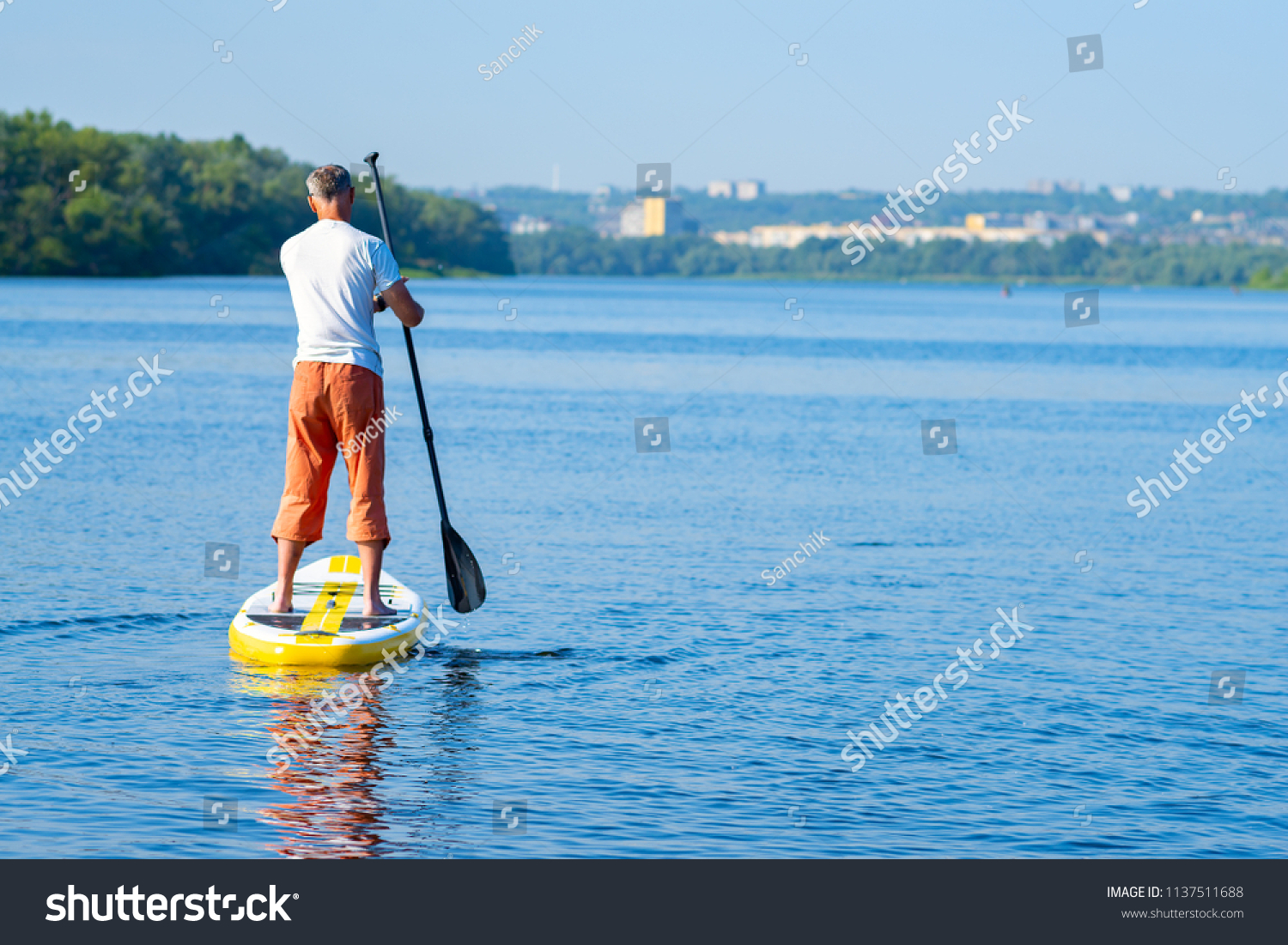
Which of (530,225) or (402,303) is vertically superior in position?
(530,225)

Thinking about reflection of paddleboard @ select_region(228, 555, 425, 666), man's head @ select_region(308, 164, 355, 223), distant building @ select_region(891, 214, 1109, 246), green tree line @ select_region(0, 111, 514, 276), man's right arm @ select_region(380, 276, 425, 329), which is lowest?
reflection of paddleboard @ select_region(228, 555, 425, 666)

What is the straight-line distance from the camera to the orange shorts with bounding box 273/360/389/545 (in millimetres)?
8883

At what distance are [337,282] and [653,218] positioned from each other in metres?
74.7

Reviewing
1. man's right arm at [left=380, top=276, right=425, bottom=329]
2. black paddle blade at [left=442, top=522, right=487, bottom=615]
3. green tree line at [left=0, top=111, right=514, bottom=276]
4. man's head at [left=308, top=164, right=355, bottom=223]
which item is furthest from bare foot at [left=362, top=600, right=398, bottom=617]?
green tree line at [left=0, top=111, right=514, bottom=276]

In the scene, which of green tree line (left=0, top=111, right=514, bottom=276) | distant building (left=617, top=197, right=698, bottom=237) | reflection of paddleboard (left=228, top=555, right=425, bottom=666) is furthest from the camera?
green tree line (left=0, top=111, right=514, bottom=276)

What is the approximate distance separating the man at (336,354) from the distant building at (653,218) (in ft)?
222

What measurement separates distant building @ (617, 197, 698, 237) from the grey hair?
67.5m

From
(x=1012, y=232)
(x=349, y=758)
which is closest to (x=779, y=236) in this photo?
(x=1012, y=232)

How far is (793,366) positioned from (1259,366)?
19.5 meters

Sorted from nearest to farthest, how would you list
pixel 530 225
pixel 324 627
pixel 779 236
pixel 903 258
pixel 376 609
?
pixel 324 627
pixel 376 609
pixel 530 225
pixel 779 236
pixel 903 258

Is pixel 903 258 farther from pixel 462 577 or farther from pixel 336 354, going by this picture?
pixel 336 354

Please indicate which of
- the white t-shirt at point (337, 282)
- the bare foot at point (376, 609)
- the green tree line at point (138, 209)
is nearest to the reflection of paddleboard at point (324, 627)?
the bare foot at point (376, 609)

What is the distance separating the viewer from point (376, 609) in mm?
9836

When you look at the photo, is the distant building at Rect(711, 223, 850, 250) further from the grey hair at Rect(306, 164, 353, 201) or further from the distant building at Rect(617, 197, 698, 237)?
the grey hair at Rect(306, 164, 353, 201)
